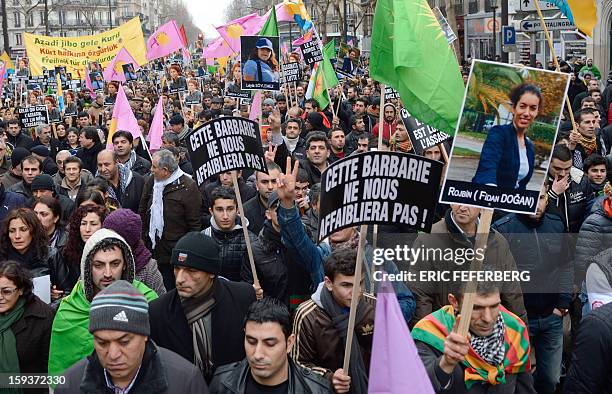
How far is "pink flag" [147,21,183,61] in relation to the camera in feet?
69.1

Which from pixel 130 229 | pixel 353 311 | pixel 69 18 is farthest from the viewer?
pixel 69 18

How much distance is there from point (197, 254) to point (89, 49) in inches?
673

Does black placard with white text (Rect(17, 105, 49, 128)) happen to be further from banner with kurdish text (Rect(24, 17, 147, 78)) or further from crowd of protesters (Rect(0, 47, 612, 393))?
banner with kurdish text (Rect(24, 17, 147, 78))

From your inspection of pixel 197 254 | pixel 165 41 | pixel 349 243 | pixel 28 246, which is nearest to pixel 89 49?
pixel 165 41

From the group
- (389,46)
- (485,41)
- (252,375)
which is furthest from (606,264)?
(485,41)

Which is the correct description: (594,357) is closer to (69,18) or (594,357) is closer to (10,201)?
(10,201)

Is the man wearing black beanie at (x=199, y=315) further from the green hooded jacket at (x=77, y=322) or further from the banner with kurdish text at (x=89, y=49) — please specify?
the banner with kurdish text at (x=89, y=49)

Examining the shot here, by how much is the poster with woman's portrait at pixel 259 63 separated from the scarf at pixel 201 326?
6.33 metres

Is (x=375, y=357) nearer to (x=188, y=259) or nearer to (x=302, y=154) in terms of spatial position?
(x=188, y=259)

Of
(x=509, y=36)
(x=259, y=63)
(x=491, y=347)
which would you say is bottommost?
(x=491, y=347)

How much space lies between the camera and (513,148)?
4082 millimetres

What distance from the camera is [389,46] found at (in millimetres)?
5055

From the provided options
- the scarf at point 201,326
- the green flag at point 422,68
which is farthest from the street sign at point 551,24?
the scarf at point 201,326

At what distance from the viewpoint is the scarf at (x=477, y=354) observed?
4012 millimetres
